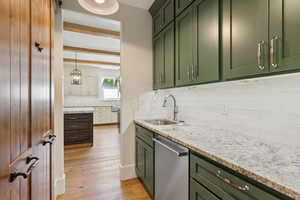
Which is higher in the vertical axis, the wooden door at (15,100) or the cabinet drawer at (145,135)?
the wooden door at (15,100)

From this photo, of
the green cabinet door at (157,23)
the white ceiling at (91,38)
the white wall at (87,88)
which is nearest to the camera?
the green cabinet door at (157,23)

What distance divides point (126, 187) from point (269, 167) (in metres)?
1.91

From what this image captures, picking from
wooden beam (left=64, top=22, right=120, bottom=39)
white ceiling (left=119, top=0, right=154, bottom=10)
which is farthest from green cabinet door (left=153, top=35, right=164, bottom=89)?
wooden beam (left=64, top=22, right=120, bottom=39)

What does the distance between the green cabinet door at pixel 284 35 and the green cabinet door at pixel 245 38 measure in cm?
4

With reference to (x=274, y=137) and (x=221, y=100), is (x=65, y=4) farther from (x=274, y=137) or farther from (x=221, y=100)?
(x=274, y=137)

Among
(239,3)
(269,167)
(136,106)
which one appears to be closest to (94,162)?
(136,106)

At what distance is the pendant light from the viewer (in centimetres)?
132

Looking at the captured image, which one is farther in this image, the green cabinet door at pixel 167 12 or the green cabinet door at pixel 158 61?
the green cabinet door at pixel 158 61

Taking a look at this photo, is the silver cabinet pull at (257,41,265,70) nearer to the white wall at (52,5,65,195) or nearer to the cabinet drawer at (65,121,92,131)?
the white wall at (52,5,65,195)

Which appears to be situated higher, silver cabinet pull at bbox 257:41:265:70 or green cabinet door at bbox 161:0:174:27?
green cabinet door at bbox 161:0:174:27

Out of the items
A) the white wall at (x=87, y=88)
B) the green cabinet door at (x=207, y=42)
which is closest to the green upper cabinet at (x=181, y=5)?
the green cabinet door at (x=207, y=42)

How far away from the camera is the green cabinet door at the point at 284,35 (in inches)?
31.3

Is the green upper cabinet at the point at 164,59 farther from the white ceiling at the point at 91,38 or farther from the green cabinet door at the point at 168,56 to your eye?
the white ceiling at the point at 91,38

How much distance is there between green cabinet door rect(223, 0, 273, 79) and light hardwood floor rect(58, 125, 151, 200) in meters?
1.83
